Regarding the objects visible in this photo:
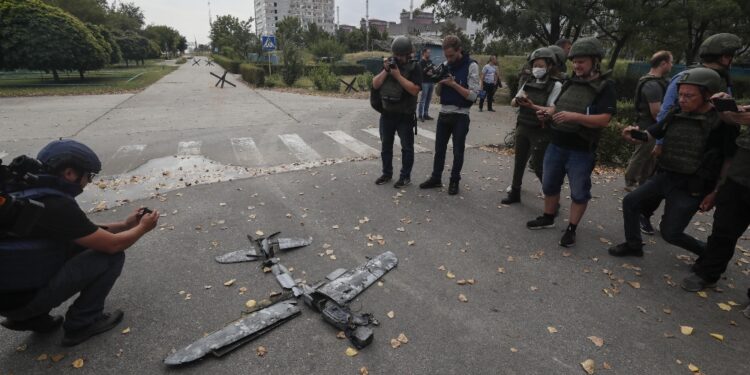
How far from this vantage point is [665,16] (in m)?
14.1

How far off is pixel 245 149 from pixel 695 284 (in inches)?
303

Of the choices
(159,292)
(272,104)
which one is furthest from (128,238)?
(272,104)

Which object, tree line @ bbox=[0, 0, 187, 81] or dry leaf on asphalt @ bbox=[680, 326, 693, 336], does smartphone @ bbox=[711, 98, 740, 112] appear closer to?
dry leaf on asphalt @ bbox=[680, 326, 693, 336]

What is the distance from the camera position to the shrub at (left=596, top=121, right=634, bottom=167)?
732 centimetres

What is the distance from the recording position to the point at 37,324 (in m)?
2.69

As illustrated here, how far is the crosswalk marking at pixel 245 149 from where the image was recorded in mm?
7811

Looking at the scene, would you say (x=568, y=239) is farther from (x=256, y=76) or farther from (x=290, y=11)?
(x=290, y=11)

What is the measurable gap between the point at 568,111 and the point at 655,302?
187 cm

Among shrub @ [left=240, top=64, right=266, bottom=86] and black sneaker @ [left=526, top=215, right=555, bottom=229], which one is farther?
shrub @ [left=240, top=64, right=266, bottom=86]

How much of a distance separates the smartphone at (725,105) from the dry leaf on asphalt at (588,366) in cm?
206

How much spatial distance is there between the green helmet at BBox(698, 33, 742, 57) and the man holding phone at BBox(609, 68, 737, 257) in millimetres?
618

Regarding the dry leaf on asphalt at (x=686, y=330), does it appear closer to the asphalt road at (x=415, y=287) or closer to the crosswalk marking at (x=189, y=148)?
the asphalt road at (x=415, y=287)

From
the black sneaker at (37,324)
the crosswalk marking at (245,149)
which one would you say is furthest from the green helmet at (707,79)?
the crosswalk marking at (245,149)

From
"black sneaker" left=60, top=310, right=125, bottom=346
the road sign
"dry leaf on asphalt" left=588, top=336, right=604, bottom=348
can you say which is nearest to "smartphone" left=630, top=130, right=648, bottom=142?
"dry leaf on asphalt" left=588, top=336, right=604, bottom=348
